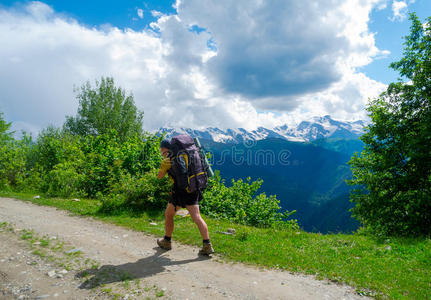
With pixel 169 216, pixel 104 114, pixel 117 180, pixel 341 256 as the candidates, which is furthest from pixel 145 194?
pixel 104 114

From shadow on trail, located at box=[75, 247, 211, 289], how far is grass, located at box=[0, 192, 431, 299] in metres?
1.47

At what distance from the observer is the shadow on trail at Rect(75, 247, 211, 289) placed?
4.59 metres

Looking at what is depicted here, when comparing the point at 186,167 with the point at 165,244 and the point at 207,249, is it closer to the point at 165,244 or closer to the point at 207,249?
the point at 207,249

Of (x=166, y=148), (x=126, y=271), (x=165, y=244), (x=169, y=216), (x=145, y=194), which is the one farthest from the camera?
(x=145, y=194)

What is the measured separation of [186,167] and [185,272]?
2262mm

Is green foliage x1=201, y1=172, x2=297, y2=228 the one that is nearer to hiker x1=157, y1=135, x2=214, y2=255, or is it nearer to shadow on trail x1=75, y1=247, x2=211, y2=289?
hiker x1=157, y1=135, x2=214, y2=255

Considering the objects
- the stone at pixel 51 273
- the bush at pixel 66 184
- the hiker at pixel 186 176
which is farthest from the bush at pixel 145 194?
the stone at pixel 51 273

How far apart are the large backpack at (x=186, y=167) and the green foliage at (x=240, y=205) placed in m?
7.54

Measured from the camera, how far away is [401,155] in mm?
16984

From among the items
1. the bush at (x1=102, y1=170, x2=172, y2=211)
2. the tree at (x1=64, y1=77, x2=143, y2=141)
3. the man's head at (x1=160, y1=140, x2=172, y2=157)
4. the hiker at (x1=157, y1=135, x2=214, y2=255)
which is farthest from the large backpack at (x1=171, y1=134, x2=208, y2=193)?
the tree at (x1=64, y1=77, x2=143, y2=141)

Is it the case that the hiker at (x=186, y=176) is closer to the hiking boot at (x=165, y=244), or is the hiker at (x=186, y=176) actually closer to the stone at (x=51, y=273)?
the hiking boot at (x=165, y=244)

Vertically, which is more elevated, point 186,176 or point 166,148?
point 166,148

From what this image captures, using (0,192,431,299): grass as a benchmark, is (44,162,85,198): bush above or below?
above

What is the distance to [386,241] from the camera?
828 centimetres
